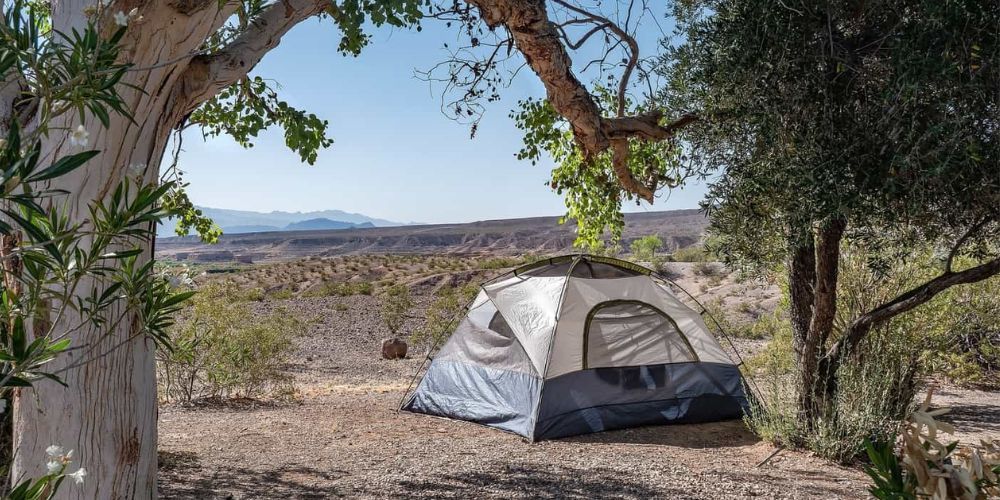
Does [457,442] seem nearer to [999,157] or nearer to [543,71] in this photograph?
[543,71]

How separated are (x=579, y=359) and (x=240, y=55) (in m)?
4.92

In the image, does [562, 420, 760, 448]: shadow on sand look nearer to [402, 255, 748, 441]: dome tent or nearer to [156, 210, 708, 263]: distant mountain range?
[402, 255, 748, 441]: dome tent

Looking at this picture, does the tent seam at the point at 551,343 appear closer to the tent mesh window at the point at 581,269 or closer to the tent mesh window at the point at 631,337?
the tent mesh window at the point at 581,269

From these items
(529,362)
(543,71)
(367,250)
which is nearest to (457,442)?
(529,362)

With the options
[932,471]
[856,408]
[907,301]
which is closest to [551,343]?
[856,408]

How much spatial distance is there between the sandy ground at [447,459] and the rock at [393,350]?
20.0 ft

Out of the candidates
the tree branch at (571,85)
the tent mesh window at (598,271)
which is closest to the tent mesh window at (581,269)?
the tent mesh window at (598,271)

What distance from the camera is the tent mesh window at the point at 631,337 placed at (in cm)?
789

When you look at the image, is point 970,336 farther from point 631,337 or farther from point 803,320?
point 631,337

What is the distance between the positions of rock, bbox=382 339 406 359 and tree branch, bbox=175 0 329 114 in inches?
461

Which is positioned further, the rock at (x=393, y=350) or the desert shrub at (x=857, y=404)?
the rock at (x=393, y=350)

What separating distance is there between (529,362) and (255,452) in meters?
2.83

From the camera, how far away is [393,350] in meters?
15.4

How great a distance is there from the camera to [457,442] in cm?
686
